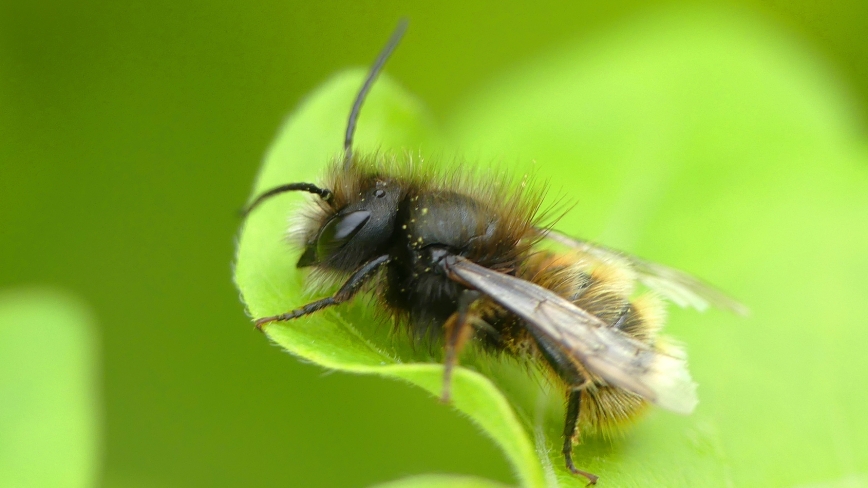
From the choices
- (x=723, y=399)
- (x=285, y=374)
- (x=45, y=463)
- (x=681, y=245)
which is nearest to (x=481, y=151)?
(x=681, y=245)

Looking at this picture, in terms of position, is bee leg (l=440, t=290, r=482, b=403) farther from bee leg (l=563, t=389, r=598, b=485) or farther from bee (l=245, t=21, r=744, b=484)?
bee leg (l=563, t=389, r=598, b=485)

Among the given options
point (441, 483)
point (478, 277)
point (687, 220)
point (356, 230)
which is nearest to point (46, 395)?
point (356, 230)

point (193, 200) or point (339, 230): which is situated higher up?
point (339, 230)

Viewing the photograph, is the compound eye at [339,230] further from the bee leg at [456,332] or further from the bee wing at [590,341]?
the bee leg at [456,332]

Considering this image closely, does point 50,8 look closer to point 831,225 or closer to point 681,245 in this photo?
point 681,245

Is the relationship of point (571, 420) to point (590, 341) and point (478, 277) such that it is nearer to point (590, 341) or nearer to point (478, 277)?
point (590, 341)

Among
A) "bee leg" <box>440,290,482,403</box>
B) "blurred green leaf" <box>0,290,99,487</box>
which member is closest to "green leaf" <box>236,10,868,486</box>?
"bee leg" <box>440,290,482,403</box>
